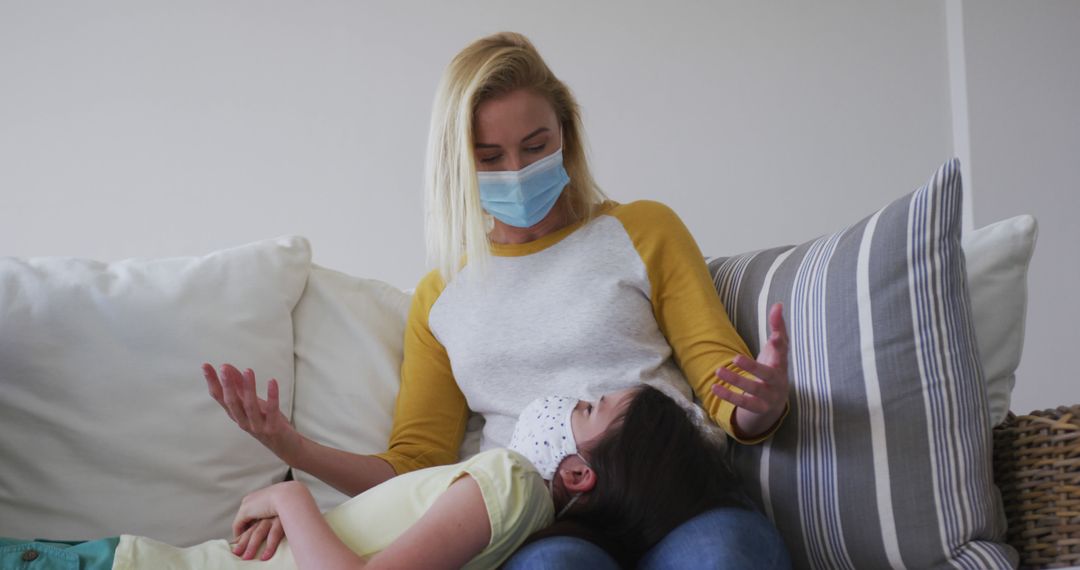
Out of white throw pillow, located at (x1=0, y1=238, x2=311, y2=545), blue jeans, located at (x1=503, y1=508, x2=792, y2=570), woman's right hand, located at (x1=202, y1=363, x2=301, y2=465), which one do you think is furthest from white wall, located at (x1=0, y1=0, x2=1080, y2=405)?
blue jeans, located at (x1=503, y1=508, x2=792, y2=570)

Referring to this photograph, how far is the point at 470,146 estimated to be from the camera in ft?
4.98

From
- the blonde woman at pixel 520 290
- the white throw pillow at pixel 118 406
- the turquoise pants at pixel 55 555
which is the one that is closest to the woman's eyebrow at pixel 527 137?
the blonde woman at pixel 520 290

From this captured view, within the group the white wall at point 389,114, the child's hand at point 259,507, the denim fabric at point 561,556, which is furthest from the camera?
the white wall at point 389,114

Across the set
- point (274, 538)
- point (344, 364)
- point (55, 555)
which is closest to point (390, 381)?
point (344, 364)

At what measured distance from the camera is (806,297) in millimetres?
1324

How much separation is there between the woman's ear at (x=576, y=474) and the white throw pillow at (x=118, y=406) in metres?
0.61

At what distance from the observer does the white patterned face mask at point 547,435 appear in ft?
4.10

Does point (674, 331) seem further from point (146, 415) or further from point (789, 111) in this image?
point (789, 111)

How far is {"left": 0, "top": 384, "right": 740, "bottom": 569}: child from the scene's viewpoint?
1059 mm

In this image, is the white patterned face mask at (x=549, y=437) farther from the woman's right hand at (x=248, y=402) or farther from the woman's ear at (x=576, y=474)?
the woman's right hand at (x=248, y=402)

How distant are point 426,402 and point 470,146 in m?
0.45

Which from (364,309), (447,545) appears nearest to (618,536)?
(447,545)

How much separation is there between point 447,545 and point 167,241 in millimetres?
1360

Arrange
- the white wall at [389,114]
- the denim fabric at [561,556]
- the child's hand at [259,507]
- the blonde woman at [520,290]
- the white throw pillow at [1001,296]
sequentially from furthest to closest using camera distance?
the white wall at [389,114]
the blonde woman at [520,290]
the white throw pillow at [1001,296]
the child's hand at [259,507]
the denim fabric at [561,556]
